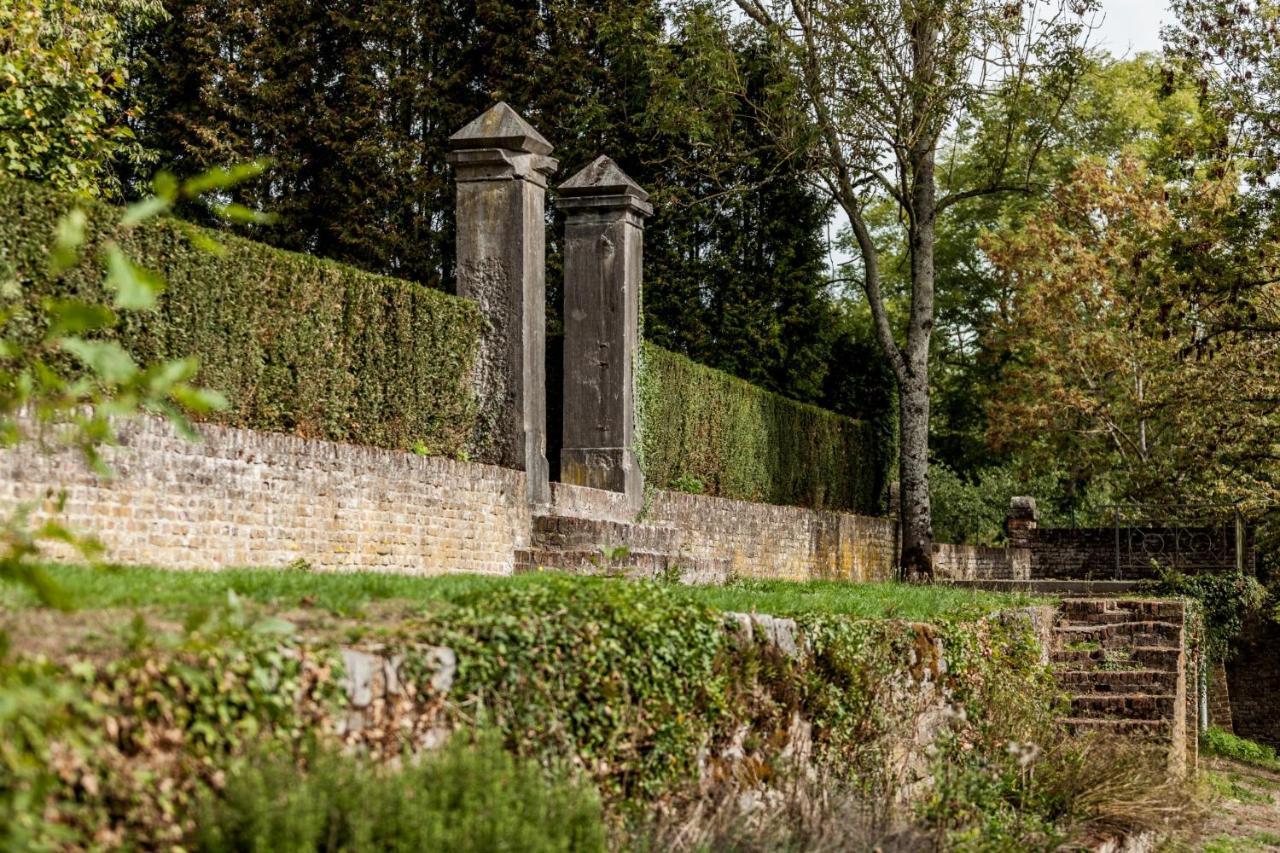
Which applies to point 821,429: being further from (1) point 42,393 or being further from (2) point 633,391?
(1) point 42,393

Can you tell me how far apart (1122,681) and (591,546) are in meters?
4.91

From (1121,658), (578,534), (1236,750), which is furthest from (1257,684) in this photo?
(578,534)

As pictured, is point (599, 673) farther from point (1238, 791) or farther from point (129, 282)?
point (1238, 791)

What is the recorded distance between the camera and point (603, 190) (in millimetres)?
16516

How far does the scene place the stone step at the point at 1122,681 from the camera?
14023 mm

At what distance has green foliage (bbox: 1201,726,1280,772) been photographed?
20.6m

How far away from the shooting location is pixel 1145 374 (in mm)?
27938

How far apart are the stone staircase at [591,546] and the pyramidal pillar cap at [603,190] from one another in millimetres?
3623

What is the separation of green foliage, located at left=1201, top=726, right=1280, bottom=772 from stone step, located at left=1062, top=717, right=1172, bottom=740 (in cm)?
804

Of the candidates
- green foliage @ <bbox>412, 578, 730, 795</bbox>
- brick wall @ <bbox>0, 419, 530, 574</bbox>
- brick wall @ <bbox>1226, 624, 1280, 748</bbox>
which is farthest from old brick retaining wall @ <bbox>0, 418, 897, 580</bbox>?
brick wall @ <bbox>1226, 624, 1280, 748</bbox>

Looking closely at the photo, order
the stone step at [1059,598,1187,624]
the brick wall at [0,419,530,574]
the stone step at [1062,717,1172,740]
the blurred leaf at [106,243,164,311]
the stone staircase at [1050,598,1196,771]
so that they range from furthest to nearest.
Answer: the stone step at [1059,598,1187,624] < the stone staircase at [1050,598,1196,771] < the stone step at [1062,717,1172,740] < the brick wall at [0,419,530,574] < the blurred leaf at [106,243,164,311]

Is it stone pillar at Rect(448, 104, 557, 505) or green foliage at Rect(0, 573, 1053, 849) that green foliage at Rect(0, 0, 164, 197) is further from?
green foliage at Rect(0, 573, 1053, 849)

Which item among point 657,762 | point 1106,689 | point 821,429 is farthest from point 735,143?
point 657,762

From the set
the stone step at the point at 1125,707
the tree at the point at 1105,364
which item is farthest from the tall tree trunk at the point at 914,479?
the stone step at the point at 1125,707
